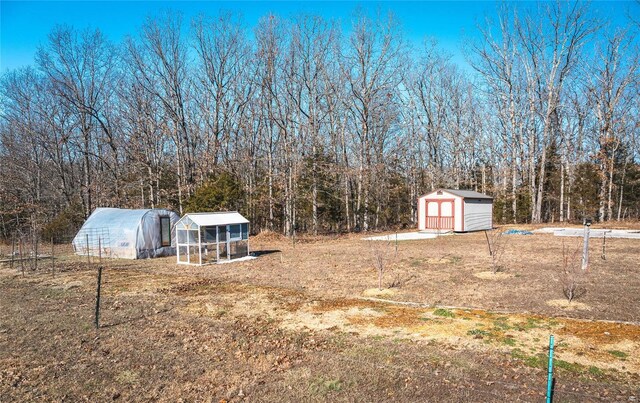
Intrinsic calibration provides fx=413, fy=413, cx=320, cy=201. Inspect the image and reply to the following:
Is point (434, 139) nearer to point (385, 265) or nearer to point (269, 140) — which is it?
point (269, 140)

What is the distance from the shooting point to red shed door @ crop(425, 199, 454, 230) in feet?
87.1

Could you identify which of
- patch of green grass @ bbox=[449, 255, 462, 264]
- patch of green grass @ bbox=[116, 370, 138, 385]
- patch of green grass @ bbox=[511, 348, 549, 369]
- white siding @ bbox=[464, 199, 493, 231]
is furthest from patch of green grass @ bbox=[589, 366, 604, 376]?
white siding @ bbox=[464, 199, 493, 231]

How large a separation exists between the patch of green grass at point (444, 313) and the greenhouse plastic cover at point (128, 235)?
14.3 m

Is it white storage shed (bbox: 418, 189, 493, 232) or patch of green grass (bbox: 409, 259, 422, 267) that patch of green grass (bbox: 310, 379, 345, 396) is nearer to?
patch of green grass (bbox: 409, 259, 422, 267)

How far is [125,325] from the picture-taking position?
318 inches

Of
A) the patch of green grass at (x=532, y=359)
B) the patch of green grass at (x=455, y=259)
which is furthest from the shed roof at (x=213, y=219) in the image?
the patch of green grass at (x=532, y=359)

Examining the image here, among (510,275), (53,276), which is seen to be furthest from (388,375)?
(53,276)

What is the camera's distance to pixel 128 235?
60.3 feet

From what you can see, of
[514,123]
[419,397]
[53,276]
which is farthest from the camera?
[514,123]

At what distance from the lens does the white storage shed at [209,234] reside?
15.9 meters

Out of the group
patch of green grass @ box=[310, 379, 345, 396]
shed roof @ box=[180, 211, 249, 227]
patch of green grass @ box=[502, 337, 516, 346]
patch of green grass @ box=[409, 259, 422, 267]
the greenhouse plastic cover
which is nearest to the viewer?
patch of green grass @ box=[310, 379, 345, 396]

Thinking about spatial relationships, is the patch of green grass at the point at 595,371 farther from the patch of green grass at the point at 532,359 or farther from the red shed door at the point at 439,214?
the red shed door at the point at 439,214

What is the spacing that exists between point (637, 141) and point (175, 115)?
38.5m

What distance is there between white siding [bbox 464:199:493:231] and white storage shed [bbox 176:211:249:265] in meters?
15.3
